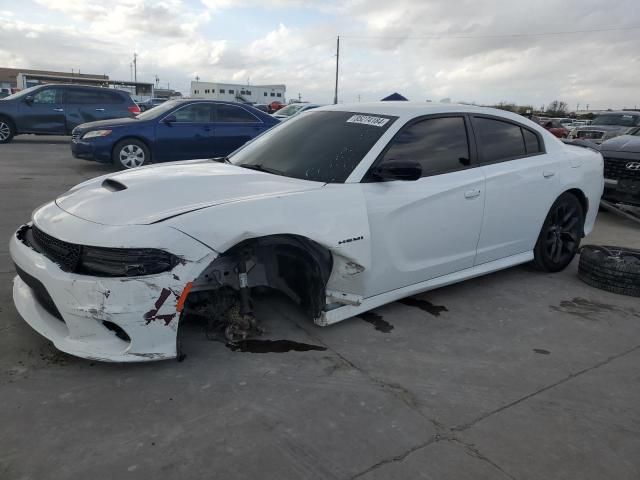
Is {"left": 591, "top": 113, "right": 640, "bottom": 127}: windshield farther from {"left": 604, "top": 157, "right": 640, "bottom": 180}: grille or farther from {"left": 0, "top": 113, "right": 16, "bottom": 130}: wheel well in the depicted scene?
{"left": 0, "top": 113, "right": 16, "bottom": 130}: wheel well

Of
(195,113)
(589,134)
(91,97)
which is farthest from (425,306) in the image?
(589,134)

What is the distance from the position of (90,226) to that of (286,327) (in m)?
1.41

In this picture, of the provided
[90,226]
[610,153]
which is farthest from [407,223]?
[610,153]

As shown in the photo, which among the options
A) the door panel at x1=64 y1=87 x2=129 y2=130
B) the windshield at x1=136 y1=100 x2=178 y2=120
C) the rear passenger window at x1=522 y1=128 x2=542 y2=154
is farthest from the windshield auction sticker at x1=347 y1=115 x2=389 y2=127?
the door panel at x1=64 y1=87 x2=129 y2=130

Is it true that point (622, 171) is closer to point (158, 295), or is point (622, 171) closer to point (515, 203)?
point (515, 203)

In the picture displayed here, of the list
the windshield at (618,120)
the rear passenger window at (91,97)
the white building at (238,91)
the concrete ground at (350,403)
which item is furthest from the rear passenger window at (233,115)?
the white building at (238,91)

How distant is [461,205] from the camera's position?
3852 millimetres

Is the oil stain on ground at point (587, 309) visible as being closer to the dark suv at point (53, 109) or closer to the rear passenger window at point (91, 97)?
the dark suv at point (53, 109)

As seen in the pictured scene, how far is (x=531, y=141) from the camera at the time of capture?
4.61 m

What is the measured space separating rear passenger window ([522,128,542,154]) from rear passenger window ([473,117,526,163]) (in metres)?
0.06

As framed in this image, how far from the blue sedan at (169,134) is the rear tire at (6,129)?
206 inches

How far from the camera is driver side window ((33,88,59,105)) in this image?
13734 millimetres

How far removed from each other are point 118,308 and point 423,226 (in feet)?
6.74

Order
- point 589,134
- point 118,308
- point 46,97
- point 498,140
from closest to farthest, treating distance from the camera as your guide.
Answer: point 118,308 < point 498,140 < point 46,97 < point 589,134
